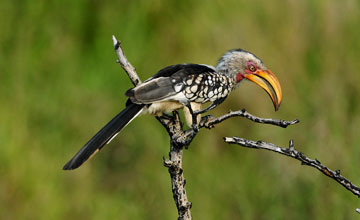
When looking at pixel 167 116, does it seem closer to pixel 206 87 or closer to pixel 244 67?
pixel 206 87

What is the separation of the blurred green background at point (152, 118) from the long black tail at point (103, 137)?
1.63 m

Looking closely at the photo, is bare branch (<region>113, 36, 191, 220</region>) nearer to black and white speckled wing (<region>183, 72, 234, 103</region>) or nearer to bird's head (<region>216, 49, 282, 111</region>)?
black and white speckled wing (<region>183, 72, 234, 103</region>)

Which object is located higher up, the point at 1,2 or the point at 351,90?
the point at 1,2

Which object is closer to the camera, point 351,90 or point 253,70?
point 253,70

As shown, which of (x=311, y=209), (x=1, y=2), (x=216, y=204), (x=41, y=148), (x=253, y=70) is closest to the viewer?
(x=253, y=70)

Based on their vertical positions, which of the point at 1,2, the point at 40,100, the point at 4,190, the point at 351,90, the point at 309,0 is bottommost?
the point at 4,190

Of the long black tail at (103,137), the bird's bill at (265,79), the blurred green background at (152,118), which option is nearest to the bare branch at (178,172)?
the long black tail at (103,137)

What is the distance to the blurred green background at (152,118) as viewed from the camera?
4820 millimetres

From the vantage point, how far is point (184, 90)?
3375 mm

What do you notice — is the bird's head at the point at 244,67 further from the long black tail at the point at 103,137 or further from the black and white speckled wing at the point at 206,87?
the long black tail at the point at 103,137

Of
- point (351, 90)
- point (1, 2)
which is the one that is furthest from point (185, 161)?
point (1, 2)

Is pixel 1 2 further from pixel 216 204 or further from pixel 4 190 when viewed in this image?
pixel 216 204

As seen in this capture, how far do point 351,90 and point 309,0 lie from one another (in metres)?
0.94

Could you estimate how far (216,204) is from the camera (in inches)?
189
